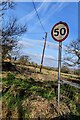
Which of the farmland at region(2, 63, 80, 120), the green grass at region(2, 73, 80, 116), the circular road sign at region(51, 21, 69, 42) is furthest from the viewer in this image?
the green grass at region(2, 73, 80, 116)

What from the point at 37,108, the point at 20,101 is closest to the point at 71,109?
the point at 37,108

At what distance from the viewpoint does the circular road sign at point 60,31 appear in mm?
6934

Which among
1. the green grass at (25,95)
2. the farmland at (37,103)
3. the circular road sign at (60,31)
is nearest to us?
the farmland at (37,103)

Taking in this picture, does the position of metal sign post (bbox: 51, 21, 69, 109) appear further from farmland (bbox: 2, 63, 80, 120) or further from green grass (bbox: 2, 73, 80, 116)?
green grass (bbox: 2, 73, 80, 116)

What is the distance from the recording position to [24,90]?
26.7ft

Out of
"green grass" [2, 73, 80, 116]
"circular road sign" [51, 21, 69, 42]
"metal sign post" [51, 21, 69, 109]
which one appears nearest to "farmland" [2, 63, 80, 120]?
"green grass" [2, 73, 80, 116]

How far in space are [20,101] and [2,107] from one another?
0.56m

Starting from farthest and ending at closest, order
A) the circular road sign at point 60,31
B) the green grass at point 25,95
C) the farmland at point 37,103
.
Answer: the green grass at point 25,95 < the circular road sign at point 60,31 < the farmland at point 37,103

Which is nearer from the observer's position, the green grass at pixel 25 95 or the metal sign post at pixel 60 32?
the metal sign post at pixel 60 32

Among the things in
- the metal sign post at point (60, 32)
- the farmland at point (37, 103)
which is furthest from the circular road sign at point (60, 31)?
the farmland at point (37, 103)

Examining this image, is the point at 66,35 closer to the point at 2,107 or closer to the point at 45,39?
the point at 2,107

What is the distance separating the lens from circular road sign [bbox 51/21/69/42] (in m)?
6.93

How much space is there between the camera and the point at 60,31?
23.1ft

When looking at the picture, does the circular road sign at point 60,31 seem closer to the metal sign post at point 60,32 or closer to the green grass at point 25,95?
the metal sign post at point 60,32
